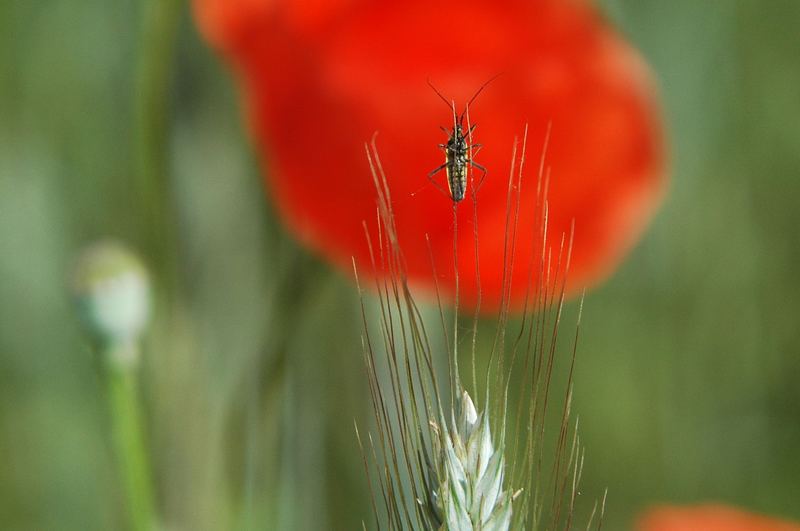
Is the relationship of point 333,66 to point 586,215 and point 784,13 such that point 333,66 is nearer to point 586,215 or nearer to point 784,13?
point 586,215

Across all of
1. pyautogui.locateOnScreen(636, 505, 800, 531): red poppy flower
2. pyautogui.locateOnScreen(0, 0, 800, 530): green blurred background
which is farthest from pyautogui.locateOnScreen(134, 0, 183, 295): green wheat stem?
pyautogui.locateOnScreen(636, 505, 800, 531): red poppy flower

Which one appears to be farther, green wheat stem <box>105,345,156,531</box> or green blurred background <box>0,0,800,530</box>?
green blurred background <box>0,0,800,530</box>

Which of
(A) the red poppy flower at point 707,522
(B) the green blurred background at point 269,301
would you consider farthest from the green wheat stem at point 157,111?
(A) the red poppy flower at point 707,522

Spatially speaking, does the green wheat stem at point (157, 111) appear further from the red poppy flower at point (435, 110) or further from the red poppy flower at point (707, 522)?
the red poppy flower at point (707, 522)

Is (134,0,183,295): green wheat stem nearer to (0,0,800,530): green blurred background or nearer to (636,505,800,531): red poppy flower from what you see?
(0,0,800,530): green blurred background

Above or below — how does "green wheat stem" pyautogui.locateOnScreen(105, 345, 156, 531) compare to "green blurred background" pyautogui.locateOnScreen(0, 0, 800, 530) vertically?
below

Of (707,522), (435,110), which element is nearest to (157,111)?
(435,110)

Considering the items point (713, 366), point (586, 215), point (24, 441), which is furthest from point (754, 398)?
point (24, 441)
